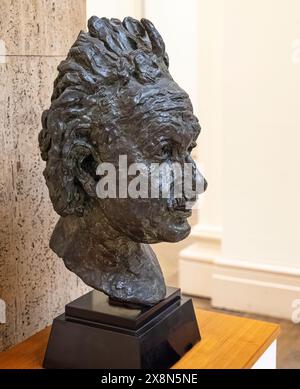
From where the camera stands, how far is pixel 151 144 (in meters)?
1.32

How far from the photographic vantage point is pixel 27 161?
5.61 feet

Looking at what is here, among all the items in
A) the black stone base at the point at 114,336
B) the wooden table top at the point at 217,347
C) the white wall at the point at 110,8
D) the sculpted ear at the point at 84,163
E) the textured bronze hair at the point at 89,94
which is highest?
the white wall at the point at 110,8

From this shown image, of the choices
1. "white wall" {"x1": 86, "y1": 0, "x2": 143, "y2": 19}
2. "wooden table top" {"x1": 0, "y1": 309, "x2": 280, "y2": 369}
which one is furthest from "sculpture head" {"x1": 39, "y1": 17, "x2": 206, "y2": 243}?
"white wall" {"x1": 86, "y1": 0, "x2": 143, "y2": 19}

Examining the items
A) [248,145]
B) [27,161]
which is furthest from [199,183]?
[248,145]

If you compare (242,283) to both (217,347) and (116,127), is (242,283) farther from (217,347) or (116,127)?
(116,127)

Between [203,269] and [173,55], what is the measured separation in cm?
121

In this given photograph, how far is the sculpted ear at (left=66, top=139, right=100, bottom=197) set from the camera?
1.36m

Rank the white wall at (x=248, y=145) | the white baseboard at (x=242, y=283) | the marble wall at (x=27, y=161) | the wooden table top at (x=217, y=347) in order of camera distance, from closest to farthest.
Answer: the wooden table top at (x=217, y=347)
the marble wall at (x=27, y=161)
the white wall at (x=248, y=145)
the white baseboard at (x=242, y=283)

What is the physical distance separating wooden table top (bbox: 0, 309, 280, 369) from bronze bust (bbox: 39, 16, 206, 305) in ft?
1.14

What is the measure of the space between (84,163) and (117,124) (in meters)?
0.13

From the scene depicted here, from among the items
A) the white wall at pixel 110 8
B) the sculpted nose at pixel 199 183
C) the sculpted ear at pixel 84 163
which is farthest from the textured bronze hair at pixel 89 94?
the white wall at pixel 110 8

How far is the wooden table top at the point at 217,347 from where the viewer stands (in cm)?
151

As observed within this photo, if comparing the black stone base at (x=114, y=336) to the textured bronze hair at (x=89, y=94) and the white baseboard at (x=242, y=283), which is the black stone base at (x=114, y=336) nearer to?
the textured bronze hair at (x=89, y=94)

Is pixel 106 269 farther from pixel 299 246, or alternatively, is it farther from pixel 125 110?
pixel 299 246
